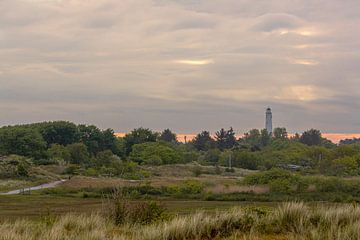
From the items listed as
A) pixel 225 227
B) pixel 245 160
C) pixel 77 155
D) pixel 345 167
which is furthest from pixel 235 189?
pixel 245 160

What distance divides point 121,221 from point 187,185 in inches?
2025

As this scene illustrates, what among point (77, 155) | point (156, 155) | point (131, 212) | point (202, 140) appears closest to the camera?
point (131, 212)

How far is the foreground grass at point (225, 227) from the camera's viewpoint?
9657mm

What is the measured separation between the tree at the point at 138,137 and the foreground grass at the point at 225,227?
131 m

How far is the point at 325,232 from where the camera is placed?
10078 mm

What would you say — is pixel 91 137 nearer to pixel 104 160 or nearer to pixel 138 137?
pixel 138 137

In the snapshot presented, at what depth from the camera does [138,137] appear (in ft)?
472

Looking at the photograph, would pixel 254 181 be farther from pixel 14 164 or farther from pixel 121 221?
pixel 121 221

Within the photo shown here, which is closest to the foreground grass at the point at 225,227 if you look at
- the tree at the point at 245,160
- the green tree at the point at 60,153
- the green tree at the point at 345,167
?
the green tree at the point at 345,167

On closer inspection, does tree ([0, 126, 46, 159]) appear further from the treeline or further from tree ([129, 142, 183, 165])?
tree ([129, 142, 183, 165])

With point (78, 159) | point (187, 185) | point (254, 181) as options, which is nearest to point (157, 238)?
point (187, 185)

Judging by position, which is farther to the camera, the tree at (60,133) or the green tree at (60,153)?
the tree at (60,133)

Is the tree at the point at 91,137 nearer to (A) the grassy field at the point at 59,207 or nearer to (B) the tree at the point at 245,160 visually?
(B) the tree at the point at 245,160

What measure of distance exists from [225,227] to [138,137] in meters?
133
